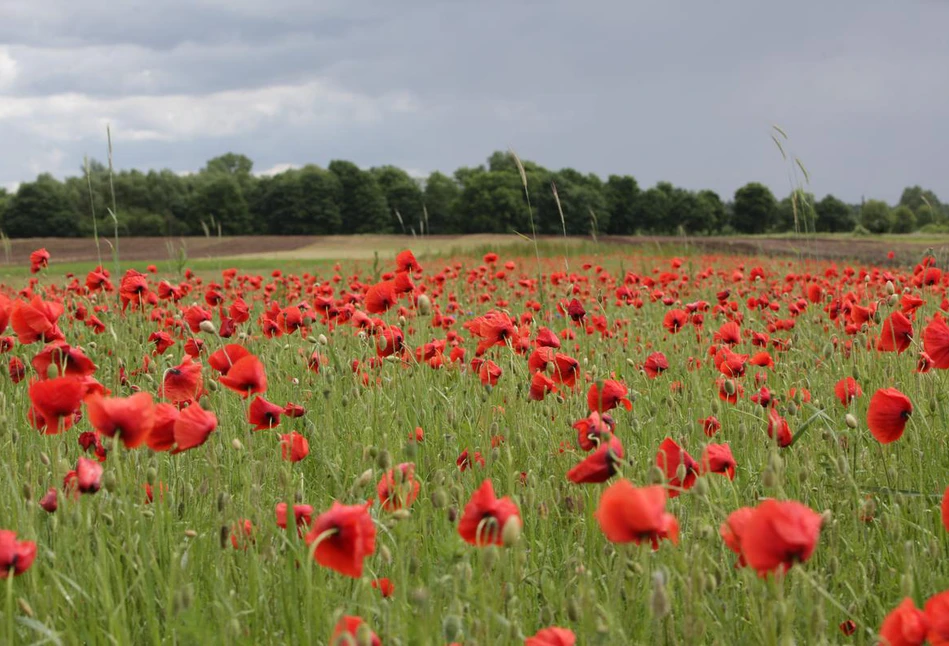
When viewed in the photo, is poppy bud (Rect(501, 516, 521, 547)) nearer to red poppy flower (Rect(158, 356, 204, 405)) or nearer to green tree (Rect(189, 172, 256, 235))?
red poppy flower (Rect(158, 356, 204, 405))

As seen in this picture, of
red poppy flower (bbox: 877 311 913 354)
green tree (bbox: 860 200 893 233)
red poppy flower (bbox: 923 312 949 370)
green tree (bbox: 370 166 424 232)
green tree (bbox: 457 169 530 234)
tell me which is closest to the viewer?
red poppy flower (bbox: 923 312 949 370)

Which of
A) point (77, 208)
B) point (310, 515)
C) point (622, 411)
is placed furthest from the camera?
point (77, 208)

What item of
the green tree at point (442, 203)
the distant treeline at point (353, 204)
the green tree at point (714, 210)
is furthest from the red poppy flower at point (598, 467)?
the green tree at point (714, 210)

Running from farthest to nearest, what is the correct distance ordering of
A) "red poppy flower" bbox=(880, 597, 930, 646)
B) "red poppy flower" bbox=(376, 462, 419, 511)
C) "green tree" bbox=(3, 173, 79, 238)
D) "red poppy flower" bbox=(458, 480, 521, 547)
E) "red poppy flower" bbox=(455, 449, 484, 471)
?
"green tree" bbox=(3, 173, 79, 238), "red poppy flower" bbox=(455, 449, 484, 471), "red poppy flower" bbox=(376, 462, 419, 511), "red poppy flower" bbox=(458, 480, 521, 547), "red poppy flower" bbox=(880, 597, 930, 646)

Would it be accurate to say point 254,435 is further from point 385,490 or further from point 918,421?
point 918,421

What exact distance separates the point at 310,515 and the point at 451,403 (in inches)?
44.4

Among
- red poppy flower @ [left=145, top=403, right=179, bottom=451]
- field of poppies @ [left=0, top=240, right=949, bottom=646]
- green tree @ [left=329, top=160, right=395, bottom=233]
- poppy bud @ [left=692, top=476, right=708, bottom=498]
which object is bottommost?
field of poppies @ [left=0, top=240, right=949, bottom=646]

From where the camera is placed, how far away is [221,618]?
1608 mm

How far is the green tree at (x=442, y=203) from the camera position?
75938mm

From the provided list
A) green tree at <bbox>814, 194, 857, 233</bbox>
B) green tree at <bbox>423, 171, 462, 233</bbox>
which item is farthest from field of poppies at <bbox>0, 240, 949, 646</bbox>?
green tree at <bbox>814, 194, 857, 233</bbox>

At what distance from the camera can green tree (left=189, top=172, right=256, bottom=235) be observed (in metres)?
71.7

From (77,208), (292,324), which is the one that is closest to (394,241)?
(292,324)

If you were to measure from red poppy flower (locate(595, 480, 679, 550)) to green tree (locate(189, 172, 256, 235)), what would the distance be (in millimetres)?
73397

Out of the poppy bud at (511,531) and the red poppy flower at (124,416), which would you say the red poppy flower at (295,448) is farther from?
the poppy bud at (511,531)
